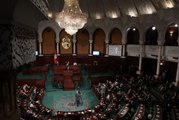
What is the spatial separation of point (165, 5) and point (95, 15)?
955 centimetres

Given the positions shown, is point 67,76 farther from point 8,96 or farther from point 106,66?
point 8,96

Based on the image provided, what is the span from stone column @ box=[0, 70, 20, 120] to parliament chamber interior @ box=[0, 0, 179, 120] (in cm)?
396

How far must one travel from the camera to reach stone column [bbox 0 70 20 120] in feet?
4.74

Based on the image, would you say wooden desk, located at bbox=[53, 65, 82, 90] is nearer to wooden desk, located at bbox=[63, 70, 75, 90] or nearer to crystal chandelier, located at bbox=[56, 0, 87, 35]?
wooden desk, located at bbox=[63, 70, 75, 90]

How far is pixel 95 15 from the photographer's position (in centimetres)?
2289

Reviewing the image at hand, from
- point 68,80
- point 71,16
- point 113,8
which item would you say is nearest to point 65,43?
point 68,80

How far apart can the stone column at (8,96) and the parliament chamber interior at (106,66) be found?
3957mm

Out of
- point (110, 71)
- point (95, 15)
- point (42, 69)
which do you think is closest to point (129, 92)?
point (110, 71)

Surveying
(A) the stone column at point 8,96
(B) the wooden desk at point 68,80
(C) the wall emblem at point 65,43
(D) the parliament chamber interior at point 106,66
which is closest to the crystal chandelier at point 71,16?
(D) the parliament chamber interior at point 106,66

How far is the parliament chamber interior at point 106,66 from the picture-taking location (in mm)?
11769

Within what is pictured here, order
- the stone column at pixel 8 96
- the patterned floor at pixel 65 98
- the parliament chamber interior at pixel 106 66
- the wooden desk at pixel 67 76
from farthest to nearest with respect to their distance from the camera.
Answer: the wooden desk at pixel 67 76 → the patterned floor at pixel 65 98 → the parliament chamber interior at pixel 106 66 → the stone column at pixel 8 96

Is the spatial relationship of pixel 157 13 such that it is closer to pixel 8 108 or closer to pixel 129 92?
pixel 129 92

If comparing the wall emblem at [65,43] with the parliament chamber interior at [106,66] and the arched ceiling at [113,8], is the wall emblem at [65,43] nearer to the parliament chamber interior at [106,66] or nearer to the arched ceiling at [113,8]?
the parliament chamber interior at [106,66]

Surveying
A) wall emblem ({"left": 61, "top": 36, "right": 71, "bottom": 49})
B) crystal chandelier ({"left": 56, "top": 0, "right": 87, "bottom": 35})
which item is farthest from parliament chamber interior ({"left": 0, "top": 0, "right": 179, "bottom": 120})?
wall emblem ({"left": 61, "top": 36, "right": 71, "bottom": 49})
